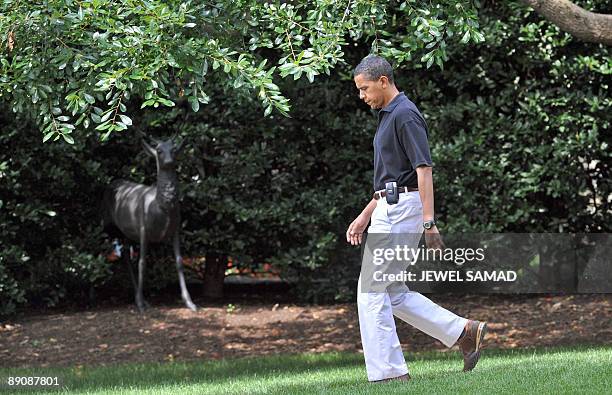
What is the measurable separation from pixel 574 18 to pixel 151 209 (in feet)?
15.8

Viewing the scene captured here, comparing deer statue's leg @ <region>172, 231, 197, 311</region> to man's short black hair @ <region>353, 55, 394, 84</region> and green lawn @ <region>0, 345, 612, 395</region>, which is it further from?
man's short black hair @ <region>353, 55, 394, 84</region>

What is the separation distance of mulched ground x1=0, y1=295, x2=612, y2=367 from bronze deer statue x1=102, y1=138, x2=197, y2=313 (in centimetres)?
57

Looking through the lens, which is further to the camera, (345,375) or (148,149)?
(148,149)

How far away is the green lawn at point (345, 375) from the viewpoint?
598cm

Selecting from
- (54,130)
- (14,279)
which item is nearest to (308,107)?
(14,279)

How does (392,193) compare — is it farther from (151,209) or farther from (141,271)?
(141,271)

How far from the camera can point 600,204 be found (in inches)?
456

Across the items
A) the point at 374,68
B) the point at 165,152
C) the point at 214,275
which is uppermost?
the point at 374,68

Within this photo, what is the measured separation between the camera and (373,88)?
6.20 metres

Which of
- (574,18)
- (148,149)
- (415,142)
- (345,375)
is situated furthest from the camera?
(148,149)

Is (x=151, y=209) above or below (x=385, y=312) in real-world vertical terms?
above

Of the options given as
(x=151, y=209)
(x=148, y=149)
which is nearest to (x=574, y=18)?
(x=148, y=149)

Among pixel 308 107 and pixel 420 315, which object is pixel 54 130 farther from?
pixel 308 107

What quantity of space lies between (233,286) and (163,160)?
3362 millimetres
